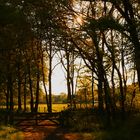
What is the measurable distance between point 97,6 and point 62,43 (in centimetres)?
379

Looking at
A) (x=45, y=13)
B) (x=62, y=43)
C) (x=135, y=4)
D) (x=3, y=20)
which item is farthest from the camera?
(x=62, y=43)

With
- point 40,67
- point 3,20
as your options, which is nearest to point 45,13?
point 3,20

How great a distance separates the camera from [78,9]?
97.0 feet

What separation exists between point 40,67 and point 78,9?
2650 cm

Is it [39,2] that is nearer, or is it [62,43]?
[39,2]

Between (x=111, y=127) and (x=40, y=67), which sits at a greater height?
(x=40, y=67)

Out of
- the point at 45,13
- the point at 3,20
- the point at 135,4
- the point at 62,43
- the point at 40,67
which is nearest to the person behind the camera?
the point at 3,20

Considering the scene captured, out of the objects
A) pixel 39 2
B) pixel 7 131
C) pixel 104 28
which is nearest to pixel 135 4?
pixel 104 28

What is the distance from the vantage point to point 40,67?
2180 inches

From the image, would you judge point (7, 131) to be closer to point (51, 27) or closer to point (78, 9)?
point (51, 27)

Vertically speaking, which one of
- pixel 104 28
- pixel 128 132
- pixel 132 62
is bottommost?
pixel 128 132

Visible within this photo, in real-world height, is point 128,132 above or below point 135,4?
below

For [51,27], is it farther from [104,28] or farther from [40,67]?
[40,67]

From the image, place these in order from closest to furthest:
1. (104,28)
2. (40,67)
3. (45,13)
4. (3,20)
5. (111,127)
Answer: (104,28) < (3,20) < (111,127) < (45,13) < (40,67)
